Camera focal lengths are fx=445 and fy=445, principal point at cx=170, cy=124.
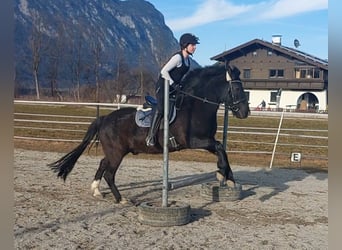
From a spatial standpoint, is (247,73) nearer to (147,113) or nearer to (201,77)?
(201,77)

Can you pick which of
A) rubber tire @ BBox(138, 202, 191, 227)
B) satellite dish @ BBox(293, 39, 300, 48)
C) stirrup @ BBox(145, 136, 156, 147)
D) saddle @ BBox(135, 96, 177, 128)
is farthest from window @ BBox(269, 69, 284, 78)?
rubber tire @ BBox(138, 202, 191, 227)

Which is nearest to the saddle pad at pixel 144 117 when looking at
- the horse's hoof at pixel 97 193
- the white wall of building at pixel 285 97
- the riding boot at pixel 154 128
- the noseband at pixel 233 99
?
Answer: the riding boot at pixel 154 128

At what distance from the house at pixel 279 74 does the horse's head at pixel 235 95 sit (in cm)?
3859

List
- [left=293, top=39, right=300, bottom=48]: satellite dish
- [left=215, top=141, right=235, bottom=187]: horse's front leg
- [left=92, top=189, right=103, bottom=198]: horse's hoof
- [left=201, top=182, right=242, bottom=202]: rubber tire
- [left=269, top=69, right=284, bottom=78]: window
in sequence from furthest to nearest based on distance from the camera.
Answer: [left=293, top=39, right=300, bottom=48]: satellite dish → [left=269, top=69, right=284, bottom=78]: window → [left=92, top=189, right=103, bottom=198]: horse's hoof → [left=201, top=182, right=242, bottom=202]: rubber tire → [left=215, top=141, right=235, bottom=187]: horse's front leg

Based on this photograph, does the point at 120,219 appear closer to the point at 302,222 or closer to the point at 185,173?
the point at 302,222

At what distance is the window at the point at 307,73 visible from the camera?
1747 inches

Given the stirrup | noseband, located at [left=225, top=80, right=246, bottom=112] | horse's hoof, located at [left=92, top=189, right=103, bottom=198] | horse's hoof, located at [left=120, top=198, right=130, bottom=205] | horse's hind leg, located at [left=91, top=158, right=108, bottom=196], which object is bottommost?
horse's hoof, located at [left=120, top=198, right=130, bottom=205]

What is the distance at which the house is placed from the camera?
44.4m

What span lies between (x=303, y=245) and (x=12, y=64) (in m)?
3.79

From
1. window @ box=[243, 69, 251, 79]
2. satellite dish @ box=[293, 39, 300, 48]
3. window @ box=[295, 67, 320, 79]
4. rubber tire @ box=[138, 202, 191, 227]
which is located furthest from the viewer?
satellite dish @ box=[293, 39, 300, 48]

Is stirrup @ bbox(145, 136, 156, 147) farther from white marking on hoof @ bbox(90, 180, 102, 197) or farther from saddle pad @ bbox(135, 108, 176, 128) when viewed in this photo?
white marking on hoof @ bbox(90, 180, 102, 197)

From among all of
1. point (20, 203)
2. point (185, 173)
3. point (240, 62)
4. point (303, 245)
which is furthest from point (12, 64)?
point (240, 62)

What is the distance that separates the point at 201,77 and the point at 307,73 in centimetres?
4154

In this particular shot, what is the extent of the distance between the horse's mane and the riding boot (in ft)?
1.82
